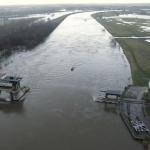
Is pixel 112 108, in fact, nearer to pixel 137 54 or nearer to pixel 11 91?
pixel 11 91

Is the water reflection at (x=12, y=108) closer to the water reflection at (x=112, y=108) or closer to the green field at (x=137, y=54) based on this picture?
the water reflection at (x=112, y=108)

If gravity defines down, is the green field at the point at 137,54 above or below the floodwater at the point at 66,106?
above

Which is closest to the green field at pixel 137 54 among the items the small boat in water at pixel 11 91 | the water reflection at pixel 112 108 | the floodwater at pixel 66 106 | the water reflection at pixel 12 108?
the floodwater at pixel 66 106

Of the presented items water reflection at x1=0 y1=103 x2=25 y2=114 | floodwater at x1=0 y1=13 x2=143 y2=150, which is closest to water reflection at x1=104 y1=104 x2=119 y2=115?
floodwater at x1=0 y1=13 x2=143 y2=150

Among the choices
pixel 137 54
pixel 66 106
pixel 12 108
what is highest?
pixel 137 54

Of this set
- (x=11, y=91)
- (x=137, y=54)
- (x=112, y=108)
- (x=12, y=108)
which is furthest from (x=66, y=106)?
(x=137, y=54)

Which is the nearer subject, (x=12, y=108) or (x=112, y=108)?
(x=112, y=108)

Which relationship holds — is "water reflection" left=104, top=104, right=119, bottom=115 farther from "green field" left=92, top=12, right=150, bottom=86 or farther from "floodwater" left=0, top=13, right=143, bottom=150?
"green field" left=92, top=12, right=150, bottom=86
